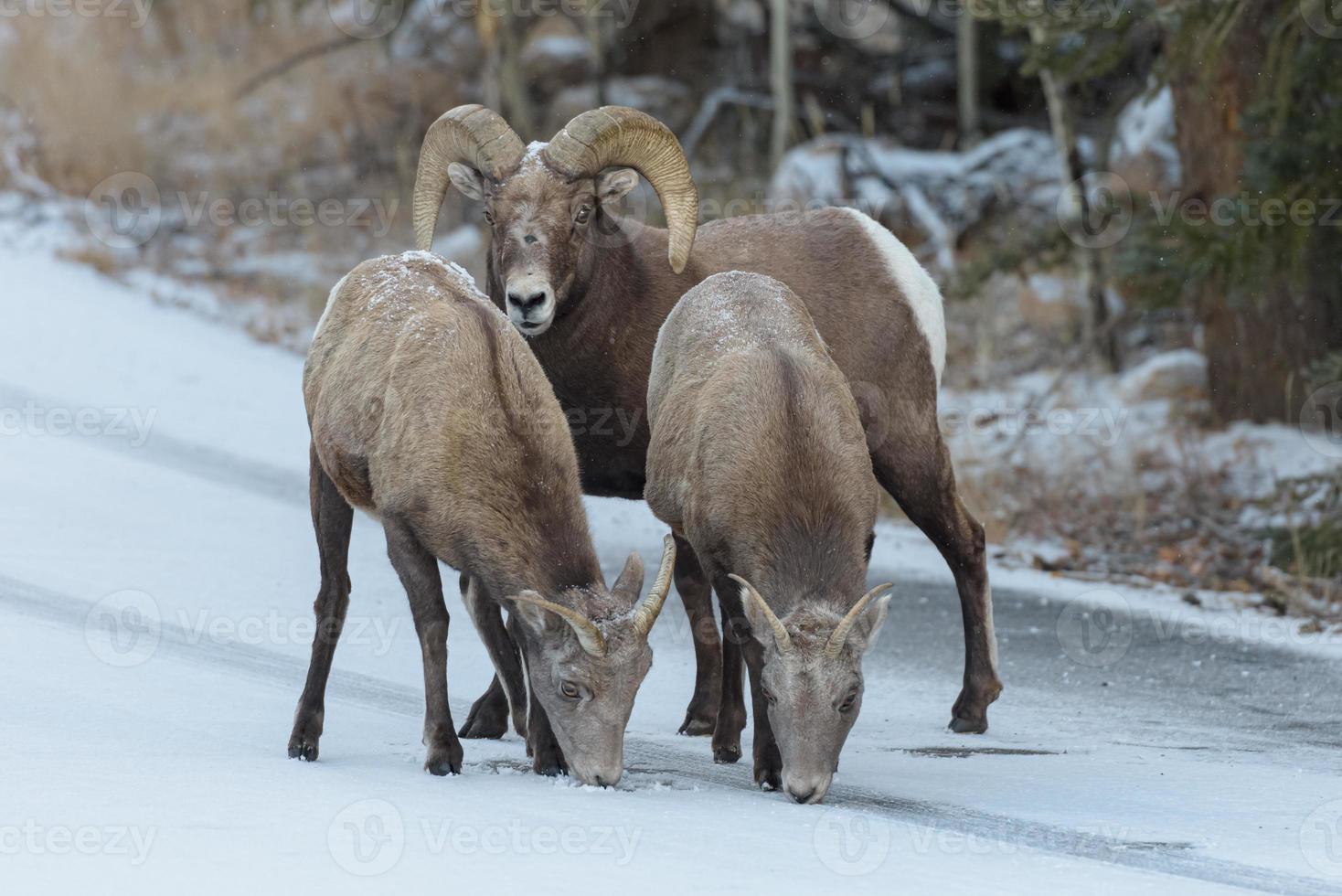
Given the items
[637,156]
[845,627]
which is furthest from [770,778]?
[637,156]

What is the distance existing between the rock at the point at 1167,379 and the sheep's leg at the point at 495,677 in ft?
28.5

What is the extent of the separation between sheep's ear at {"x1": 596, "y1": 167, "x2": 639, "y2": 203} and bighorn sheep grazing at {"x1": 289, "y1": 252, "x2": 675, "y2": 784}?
162cm

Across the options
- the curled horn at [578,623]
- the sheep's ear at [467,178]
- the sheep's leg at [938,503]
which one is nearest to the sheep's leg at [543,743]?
the curled horn at [578,623]

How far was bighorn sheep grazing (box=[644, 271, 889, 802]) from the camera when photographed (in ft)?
19.6

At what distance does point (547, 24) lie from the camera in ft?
79.4

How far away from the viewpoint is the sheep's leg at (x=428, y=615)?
6344 mm

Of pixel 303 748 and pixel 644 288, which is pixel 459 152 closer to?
pixel 644 288

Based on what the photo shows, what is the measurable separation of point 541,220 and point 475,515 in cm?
224

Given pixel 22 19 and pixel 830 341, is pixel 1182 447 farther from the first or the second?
pixel 22 19

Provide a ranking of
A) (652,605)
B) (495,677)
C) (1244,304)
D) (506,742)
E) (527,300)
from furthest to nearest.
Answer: (1244,304) < (527,300) < (495,677) < (506,742) < (652,605)

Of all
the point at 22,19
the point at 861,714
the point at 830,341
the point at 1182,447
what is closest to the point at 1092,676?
the point at 861,714

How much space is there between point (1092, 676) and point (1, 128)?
57.8 feet

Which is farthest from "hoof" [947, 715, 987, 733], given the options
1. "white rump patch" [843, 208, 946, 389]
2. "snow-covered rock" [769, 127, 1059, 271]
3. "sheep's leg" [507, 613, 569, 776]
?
"snow-covered rock" [769, 127, 1059, 271]

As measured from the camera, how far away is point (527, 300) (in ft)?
25.2
